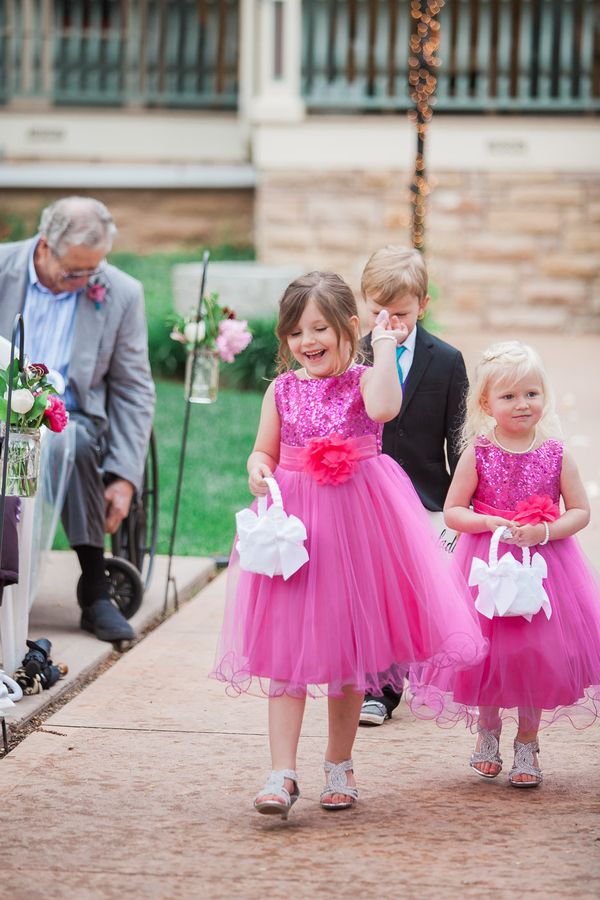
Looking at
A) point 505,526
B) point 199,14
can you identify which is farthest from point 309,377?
point 199,14

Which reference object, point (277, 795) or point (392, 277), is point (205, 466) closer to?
point (392, 277)

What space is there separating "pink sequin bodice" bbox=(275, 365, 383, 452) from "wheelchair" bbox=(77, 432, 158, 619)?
1.92 m

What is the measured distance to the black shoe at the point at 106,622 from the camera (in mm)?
5391

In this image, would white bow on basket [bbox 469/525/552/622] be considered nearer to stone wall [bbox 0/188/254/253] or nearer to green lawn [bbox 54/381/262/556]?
green lawn [bbox 54/381/262/556]

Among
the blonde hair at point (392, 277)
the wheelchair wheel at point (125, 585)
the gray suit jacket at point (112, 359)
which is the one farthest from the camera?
the wheelchair wheel at point (125, 585)

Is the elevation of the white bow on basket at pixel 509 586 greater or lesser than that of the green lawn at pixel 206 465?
greater

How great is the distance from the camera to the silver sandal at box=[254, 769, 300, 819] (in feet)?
11.6

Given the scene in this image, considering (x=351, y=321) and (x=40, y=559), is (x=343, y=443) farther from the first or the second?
(x=40, y=559)

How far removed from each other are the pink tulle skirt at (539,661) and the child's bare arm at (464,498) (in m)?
0.07

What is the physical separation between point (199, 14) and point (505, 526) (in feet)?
41.6

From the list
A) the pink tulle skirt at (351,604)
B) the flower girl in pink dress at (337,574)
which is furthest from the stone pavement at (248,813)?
the pink tulle skirt at (351,604)

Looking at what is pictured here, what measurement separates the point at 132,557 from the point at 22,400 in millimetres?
1696

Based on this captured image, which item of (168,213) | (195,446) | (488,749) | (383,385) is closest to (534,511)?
(383,385)

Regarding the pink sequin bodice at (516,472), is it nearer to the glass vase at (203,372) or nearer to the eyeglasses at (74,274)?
the eyeglasses at (74,274)
